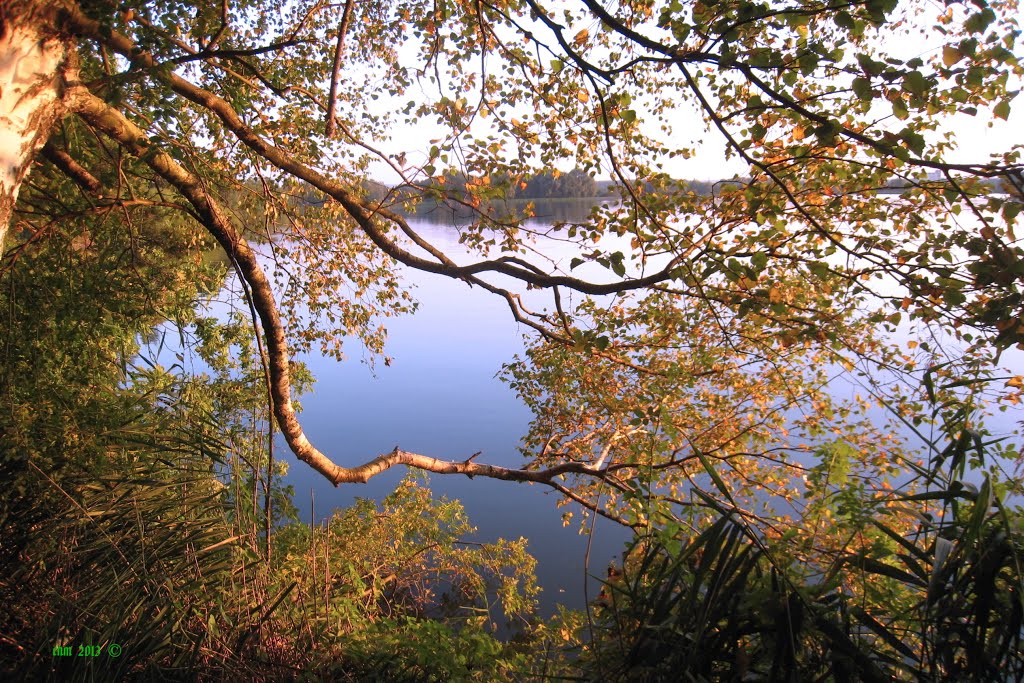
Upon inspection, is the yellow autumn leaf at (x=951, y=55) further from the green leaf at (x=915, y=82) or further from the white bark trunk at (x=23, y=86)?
the white bark trunk at (x=23, y=86)

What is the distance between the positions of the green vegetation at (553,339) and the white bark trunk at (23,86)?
1 cm

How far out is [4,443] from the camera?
2963mm

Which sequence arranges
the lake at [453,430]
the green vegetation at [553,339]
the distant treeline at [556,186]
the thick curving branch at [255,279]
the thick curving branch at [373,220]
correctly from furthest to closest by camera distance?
the lake at [453,430] → the distant treeline at [556,186] → the thick curving branch at [373,220] → the thick curving branch at [255,279] → the green vegetation at [553,339]

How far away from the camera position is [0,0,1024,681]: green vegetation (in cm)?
159

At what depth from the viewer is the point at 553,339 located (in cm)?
364

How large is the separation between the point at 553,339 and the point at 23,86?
2.59 metres

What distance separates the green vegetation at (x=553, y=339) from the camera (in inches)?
62.5

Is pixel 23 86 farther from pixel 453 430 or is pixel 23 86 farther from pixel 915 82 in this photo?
pixel 453 430

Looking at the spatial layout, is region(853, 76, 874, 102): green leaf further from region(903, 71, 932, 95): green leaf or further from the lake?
the lake

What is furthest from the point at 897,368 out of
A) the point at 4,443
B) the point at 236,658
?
the point at 4,443

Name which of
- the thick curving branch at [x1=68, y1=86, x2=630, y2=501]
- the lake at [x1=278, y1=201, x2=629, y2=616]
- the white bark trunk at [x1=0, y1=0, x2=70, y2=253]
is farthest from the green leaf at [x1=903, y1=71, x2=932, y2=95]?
the lake at [x1=278, y1=201, x2=629, y2=616]

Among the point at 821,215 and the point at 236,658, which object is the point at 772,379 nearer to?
the point at 821,215

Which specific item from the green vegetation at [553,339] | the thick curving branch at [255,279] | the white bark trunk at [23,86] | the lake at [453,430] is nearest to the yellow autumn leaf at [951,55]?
the green vegetation at [553,339]

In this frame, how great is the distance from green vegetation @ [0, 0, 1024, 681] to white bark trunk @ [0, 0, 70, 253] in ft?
0.04
